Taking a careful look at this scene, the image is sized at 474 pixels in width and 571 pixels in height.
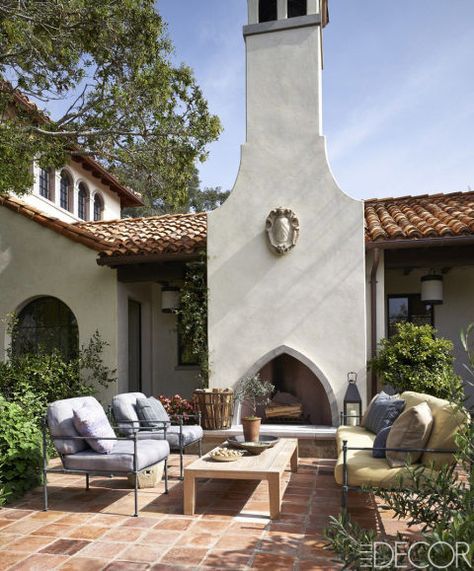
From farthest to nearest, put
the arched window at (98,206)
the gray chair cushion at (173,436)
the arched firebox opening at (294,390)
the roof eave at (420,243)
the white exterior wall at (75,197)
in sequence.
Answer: the arched window at (98,206) < the white exterior wall at (75,197) < the arched firebox opening at (294,390) < the roof eave at (420,243) < the gray chair cushion at (173,436)

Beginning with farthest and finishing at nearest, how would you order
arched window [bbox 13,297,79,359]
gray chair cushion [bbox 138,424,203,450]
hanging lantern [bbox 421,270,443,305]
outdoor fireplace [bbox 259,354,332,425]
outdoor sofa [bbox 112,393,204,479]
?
arched window [bbox 13,297,79,359]
hanging lantern [bbox 421,270,443,305]
outdoor fireplace [bbox 259,354,332,425]
gray chair cushion [bbox 138,424,203,450]
outdoor sofa [bbox 112,393,204,479]

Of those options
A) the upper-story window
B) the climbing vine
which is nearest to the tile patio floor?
the climbing vine

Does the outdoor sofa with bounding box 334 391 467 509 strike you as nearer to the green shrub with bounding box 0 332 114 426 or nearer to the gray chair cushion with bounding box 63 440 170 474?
the gray chair cushion with bounding box 63 440 170 474

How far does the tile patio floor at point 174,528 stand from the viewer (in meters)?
4.42

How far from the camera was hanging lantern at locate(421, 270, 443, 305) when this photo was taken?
33.3 ft


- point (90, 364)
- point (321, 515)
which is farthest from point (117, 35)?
point (321, 515)

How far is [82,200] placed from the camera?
17172 mm

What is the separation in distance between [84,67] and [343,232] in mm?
5242

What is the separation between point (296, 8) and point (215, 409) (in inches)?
292

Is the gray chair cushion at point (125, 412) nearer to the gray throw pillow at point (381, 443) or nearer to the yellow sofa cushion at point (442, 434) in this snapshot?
the gray throw pillow at point (381, 443)

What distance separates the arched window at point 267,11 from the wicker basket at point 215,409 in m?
6.86

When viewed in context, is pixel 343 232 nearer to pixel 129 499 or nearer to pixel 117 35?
pixel 117 35

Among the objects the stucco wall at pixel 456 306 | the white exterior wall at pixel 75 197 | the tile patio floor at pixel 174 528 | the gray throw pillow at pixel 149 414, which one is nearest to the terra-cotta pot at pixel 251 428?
the tile patio floor at pixel 174 528

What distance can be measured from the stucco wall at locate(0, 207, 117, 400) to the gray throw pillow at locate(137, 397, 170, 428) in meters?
2.72
